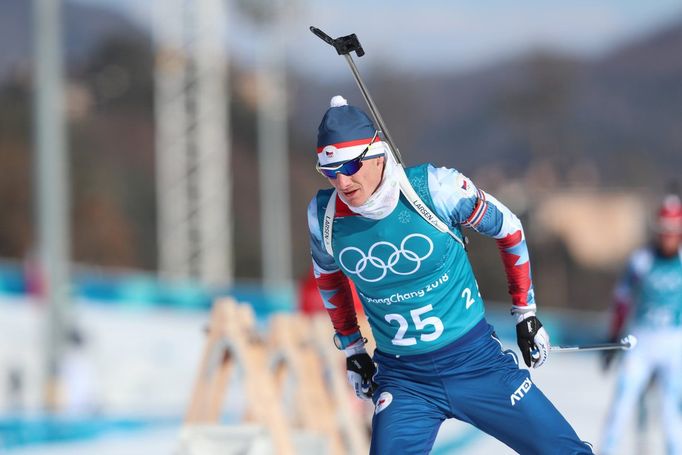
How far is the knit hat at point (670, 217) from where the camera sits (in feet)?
30.8

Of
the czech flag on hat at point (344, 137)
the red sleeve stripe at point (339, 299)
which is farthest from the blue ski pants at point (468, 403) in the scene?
the czech flag on hat at point (344, 137)

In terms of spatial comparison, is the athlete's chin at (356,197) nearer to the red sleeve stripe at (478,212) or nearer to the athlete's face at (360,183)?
the athlete's face at (360,183)

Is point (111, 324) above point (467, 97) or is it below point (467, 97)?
below

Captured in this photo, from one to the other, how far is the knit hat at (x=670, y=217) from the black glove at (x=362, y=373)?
409 cm

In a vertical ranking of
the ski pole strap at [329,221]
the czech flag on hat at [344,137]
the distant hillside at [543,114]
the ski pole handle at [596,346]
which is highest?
the distant hillside at [543,114]

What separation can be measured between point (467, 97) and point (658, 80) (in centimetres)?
1815

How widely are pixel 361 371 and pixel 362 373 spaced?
0.01 m

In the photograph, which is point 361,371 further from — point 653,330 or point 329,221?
point 653,330

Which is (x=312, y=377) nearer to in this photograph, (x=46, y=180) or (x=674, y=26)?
(x=46, y=180)

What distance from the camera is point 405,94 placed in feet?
304

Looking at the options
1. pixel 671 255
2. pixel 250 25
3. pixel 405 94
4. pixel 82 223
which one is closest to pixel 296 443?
pixel 671 255

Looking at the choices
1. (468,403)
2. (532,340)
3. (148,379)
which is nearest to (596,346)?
(532,340)

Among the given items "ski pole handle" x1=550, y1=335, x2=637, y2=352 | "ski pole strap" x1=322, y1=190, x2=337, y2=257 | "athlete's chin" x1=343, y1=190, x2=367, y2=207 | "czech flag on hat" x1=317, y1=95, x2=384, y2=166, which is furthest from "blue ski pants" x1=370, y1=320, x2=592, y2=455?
"czech flag on hat" x1=317, y1=95, x2=384, y2=166

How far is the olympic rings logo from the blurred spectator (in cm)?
467
